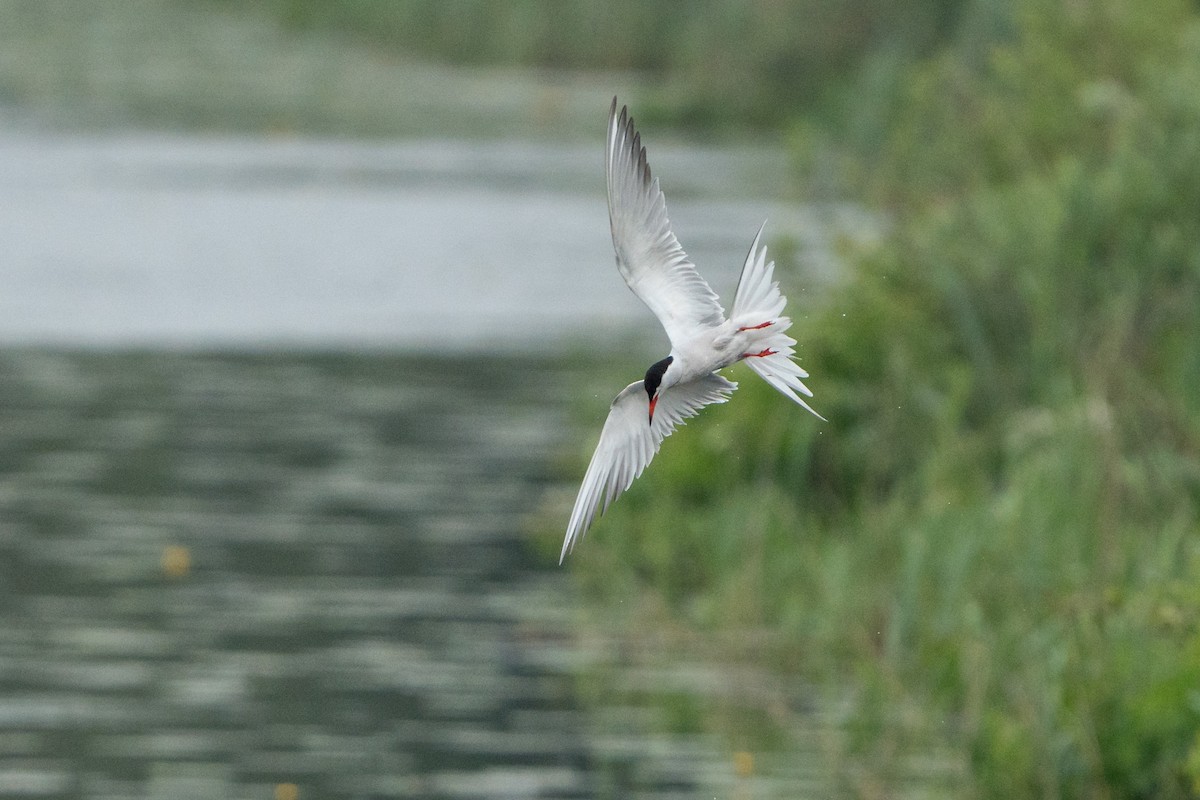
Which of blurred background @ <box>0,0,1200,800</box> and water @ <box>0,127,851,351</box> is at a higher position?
water @ <box>0,127,851,351</box>

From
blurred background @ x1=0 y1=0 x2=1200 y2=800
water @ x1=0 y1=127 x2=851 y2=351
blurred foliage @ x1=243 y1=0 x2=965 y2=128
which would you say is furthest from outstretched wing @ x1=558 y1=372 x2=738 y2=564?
blurred foliage @ x1=243 y1=0 x2=965 y2=128

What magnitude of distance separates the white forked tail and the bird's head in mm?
139

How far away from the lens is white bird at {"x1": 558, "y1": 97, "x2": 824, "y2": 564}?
421 centimetres

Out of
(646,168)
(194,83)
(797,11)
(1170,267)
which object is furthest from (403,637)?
(194,83)

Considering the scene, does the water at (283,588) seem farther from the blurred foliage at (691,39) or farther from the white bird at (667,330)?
the blurred foliage at (691,39)

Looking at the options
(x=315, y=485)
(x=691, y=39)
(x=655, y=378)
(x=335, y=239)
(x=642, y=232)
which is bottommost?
(x=655, y=378)

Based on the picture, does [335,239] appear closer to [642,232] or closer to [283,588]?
[283,588]

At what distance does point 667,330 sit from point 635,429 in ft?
0.96

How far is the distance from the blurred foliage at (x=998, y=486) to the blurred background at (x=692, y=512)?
26mm

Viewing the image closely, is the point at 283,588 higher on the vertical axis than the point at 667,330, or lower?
higher

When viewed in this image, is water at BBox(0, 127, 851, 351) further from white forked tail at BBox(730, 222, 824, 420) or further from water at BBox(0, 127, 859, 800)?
white forked tail at BBox(730, 222, 824, 420)

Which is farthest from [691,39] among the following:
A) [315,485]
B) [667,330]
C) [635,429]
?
[667,330]

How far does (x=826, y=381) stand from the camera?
46.4 ft

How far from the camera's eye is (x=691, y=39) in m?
42.7
